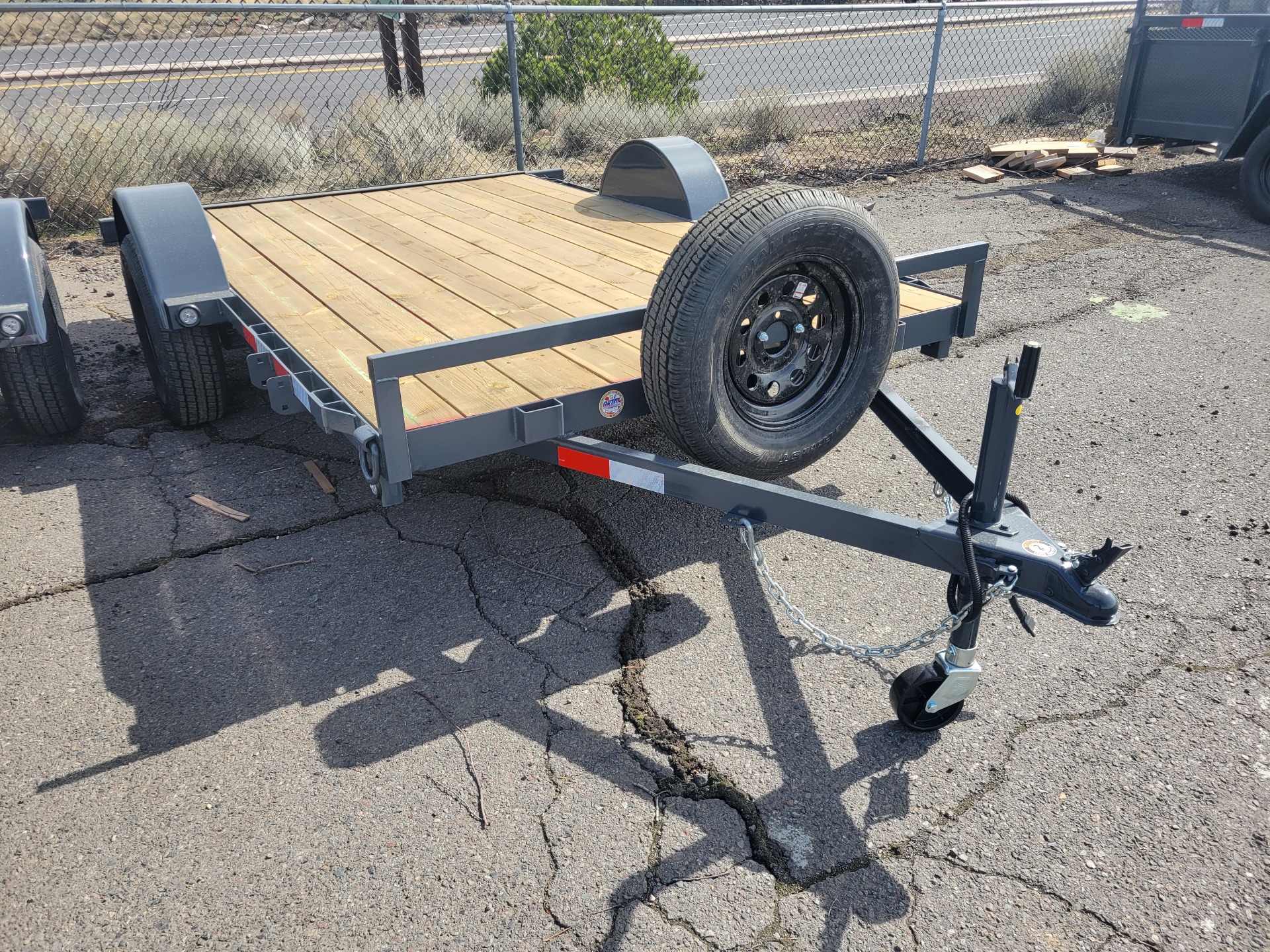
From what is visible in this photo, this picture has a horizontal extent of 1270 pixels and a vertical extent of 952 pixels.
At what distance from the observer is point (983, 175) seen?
1005 cm

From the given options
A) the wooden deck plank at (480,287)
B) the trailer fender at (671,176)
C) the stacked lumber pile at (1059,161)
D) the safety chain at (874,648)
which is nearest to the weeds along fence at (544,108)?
the stacked lumber pile at (1059,161)

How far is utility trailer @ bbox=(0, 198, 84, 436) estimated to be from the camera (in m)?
4.04

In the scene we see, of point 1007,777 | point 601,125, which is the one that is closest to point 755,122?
point 601,125

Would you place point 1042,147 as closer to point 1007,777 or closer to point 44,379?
point 1007,777

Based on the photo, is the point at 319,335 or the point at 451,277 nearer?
the point at 319,335

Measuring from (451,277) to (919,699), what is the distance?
2766 mm

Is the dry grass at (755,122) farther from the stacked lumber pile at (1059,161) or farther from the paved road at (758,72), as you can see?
the stacked lumber pile at (1059,161)

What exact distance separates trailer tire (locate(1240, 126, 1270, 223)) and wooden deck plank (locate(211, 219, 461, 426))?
8152mm

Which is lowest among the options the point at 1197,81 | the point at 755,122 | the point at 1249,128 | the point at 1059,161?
the point at 1059,161

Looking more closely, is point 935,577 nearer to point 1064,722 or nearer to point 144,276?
point 1064,722

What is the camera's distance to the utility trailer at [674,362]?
8.87 feet

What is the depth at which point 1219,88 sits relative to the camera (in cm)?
901

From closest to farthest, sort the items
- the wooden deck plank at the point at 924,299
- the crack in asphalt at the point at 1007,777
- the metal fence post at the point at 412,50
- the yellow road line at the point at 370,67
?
the crack in asphalt at the point at 1007,777 → the wooden deck plank at the point at 924,299 → the metal fence post at the point at 412,50 → the yellow road line at the point at 370,67

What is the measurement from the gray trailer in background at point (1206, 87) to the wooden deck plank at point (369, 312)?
7939 mm
